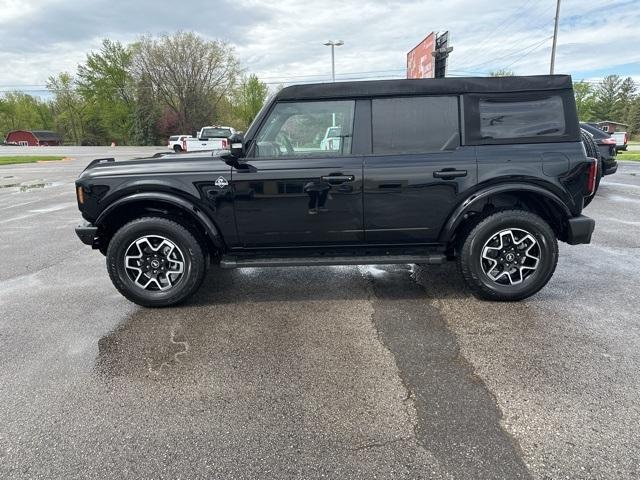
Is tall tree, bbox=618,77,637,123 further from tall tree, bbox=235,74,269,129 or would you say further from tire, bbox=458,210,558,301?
tire, bbox=458,210,558,301

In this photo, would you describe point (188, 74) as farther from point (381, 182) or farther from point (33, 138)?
point (381, 182)

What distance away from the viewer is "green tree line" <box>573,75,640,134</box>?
7419 centimetres

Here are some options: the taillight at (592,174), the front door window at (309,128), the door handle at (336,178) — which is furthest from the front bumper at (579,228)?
the front door window at (309,128)

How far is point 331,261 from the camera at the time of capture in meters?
3.94

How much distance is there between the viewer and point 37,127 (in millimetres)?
82625

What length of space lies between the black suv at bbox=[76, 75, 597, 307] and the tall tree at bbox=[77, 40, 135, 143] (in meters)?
64.2

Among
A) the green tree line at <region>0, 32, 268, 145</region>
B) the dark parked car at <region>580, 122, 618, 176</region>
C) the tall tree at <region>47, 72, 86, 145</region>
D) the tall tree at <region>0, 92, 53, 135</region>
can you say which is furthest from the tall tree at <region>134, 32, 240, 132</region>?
the dark parked car at <region>580, 122, 618, 176</region>

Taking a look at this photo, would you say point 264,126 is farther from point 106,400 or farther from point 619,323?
point 619,323

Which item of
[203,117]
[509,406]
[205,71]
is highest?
[205,71]

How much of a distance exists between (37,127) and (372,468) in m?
99.4

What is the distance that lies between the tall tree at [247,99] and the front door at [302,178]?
190 feet

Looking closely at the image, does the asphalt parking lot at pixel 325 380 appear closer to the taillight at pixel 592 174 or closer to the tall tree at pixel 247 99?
the taillight at pixel 592 174

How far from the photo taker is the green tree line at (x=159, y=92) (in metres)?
55.3

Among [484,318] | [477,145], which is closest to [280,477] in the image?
[484,318]
